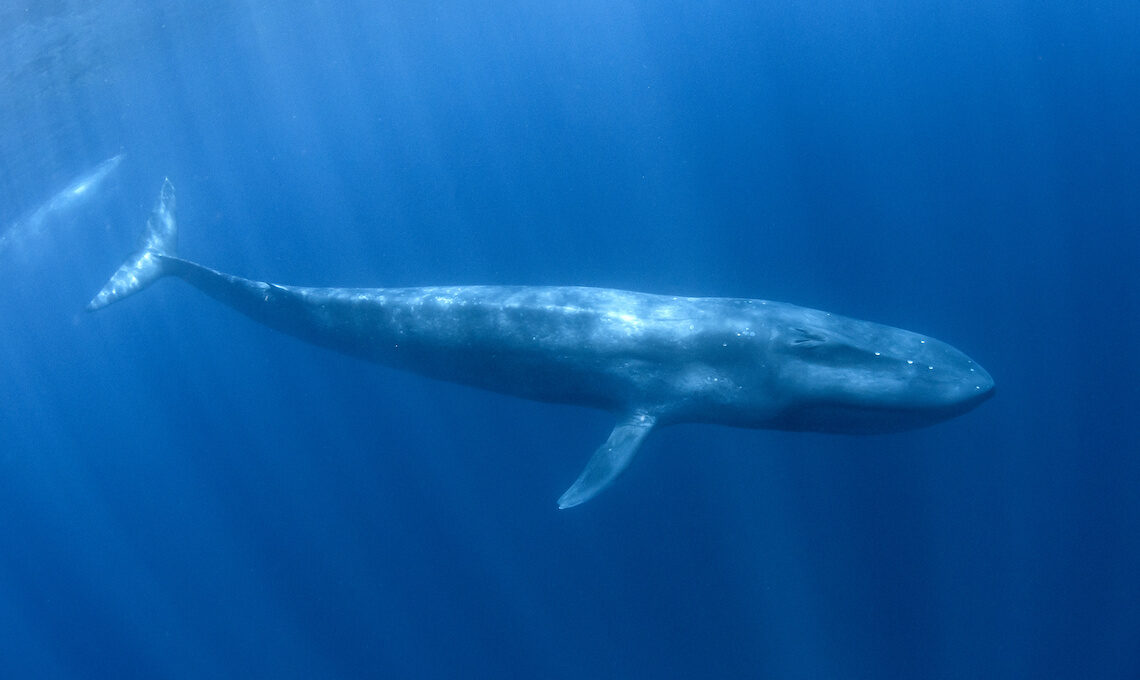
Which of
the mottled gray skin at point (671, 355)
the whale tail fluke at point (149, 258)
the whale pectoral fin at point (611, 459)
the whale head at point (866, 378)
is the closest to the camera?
the whale head at point (866, 378)

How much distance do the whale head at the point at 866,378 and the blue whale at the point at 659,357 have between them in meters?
0.01

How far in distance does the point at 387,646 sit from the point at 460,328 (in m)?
7.22

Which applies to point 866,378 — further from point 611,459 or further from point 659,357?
point 611,459

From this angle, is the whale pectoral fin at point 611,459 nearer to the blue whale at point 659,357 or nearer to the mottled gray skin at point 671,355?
the blue whale at point 659,357

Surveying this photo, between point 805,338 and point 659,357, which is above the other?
point 659,357

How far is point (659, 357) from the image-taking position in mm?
8609

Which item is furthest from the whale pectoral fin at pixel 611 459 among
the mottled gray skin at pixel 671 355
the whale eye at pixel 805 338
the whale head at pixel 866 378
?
the whale eye at pixel 805 338

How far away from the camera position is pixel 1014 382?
44.2ft

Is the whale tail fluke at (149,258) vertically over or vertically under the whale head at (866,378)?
over

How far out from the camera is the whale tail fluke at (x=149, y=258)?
15719 mm

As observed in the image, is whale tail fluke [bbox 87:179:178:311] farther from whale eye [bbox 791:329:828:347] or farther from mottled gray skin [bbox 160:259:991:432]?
whale eye [bbox 791:329:828:347]

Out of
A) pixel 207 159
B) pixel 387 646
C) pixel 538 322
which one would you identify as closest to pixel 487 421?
pixel 387 646

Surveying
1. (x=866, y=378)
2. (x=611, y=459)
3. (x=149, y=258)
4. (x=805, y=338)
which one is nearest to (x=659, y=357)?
(x=611, y=459)

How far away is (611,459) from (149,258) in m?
13.0
